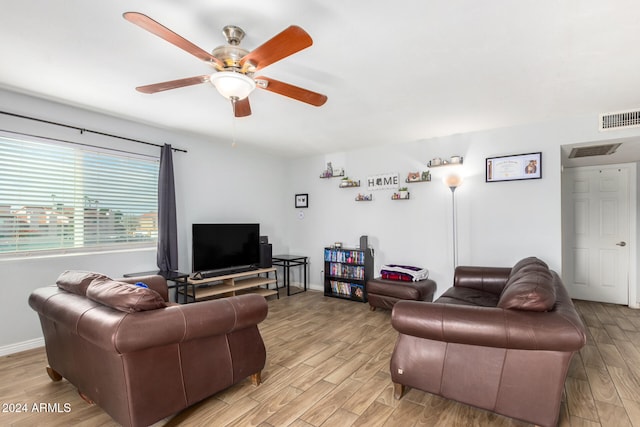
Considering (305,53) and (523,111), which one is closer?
(305,53)

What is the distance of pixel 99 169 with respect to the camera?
137 inches

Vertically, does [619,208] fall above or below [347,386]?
above

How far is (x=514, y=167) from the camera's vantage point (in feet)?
12.6

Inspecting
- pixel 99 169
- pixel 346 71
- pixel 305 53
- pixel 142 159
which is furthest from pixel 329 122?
pixel 99 169

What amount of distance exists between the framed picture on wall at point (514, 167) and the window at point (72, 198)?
170 inches

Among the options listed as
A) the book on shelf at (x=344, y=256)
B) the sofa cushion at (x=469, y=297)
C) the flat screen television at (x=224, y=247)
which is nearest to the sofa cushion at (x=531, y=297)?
the sofa cushion at (x=469, y=297)

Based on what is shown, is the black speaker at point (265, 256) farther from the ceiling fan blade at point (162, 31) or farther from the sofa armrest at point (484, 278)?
the ceiling fan blade at point (162, 31)

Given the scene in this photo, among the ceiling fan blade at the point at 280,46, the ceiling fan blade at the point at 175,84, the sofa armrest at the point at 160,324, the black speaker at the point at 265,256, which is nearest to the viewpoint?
the ceiling fan blade at the point at 280,46

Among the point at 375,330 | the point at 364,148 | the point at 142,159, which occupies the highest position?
the point at 364,148

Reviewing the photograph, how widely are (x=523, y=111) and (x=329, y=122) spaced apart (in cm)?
210

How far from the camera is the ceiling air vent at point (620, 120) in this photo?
3.21 m

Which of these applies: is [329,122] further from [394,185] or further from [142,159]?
[142,159]

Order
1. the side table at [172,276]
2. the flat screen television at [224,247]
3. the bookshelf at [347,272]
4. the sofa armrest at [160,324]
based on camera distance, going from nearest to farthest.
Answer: the sofa armrest at [160,324] → the side table at [172,276] → the flat screen television at [224,247] → the bookshelf at [347,272]

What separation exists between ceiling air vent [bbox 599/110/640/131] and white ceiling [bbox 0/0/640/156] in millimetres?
116
